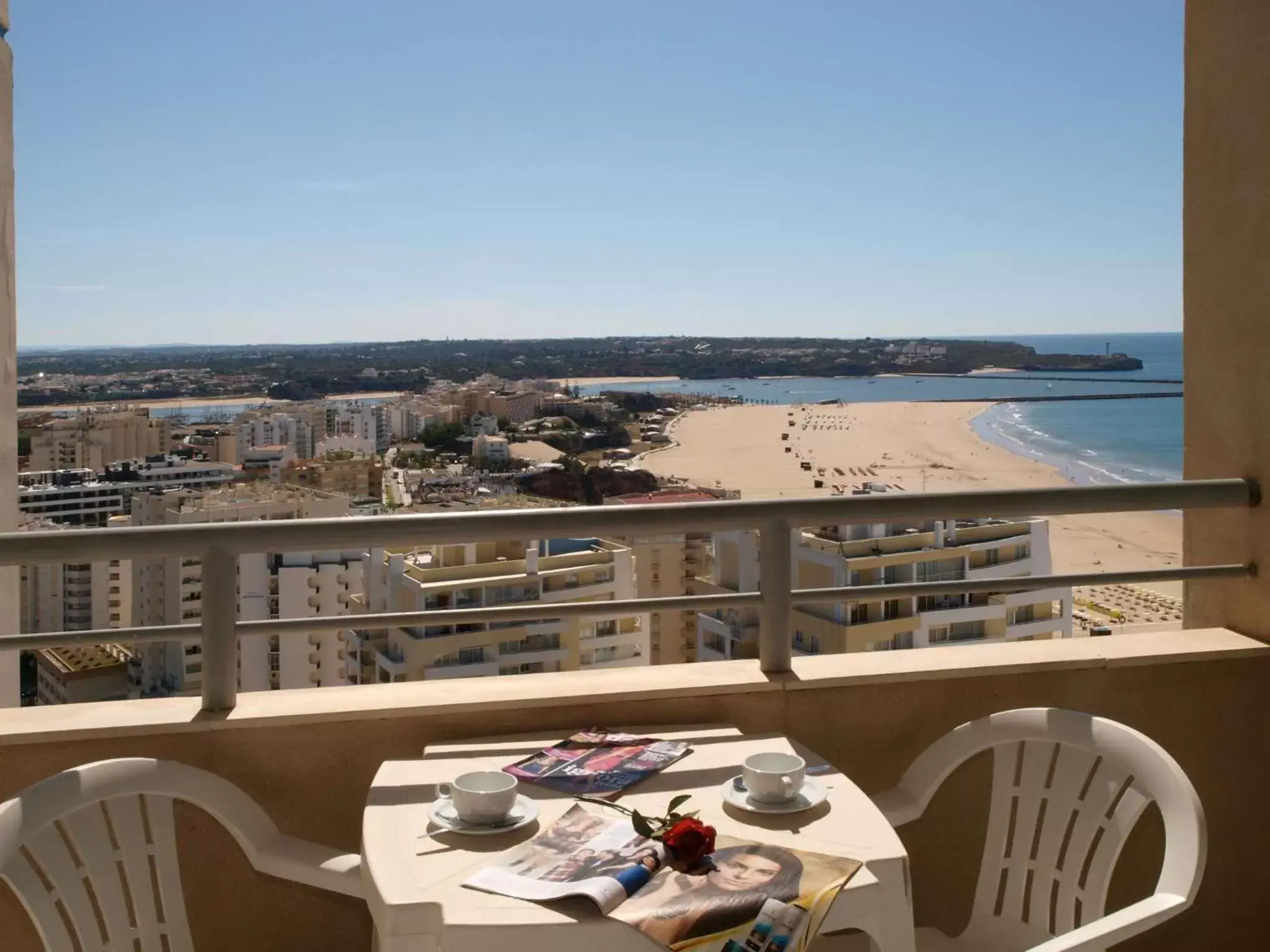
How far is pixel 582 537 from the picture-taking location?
243 cm

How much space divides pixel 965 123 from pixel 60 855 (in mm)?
44950

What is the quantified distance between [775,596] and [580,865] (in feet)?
3.65

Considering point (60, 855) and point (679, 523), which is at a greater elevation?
point (679, 523)

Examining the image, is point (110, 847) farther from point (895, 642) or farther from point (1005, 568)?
point (1005, 568)

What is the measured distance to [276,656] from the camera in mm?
4188

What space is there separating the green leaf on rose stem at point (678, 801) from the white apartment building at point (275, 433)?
1599 centimetres

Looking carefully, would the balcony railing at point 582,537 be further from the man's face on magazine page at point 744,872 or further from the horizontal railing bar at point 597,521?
the man's face on magazine page at point 744,872

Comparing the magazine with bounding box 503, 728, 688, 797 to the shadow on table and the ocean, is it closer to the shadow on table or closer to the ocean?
the shadow on table

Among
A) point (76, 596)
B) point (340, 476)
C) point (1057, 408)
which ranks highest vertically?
point (1057, 408)

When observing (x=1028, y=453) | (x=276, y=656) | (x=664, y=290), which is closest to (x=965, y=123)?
(x=1028, y=453)

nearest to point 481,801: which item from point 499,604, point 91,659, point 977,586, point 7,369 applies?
point 977,586

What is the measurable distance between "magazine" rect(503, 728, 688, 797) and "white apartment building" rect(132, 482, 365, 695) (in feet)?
2.57

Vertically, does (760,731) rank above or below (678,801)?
below

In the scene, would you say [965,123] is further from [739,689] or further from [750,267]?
[739,689]
